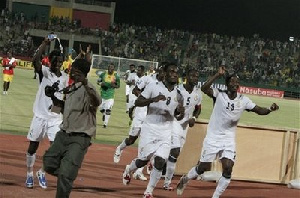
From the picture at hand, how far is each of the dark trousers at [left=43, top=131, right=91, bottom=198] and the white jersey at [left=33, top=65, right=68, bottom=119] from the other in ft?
8.56

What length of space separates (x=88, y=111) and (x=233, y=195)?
6049 millimetres

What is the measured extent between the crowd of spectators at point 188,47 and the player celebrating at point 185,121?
182 ft

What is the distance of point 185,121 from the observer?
47.0 ft

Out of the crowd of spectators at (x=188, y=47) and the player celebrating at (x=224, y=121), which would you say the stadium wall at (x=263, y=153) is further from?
the crowd of spectators at (x=188, y=47)

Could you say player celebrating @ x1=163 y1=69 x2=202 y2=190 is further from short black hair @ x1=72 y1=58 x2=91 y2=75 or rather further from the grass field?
short black hair @ x1=72 y1=58 x2=91 y2=75

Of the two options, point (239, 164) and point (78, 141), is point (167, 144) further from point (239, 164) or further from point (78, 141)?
point (239, 164)

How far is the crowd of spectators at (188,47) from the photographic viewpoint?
72.2 meters

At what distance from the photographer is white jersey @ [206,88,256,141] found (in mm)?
12367

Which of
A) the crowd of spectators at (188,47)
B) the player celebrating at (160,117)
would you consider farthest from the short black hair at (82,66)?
the crowd of spectators at (188,47)

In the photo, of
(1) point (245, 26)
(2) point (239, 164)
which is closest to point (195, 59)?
(1) point (245, 26)

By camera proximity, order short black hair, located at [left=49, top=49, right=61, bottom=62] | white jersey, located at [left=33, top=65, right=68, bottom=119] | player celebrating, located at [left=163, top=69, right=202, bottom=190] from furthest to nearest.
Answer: player celebrating, located at [left=163, top=69, right=202, bottom=190]
white jersey, located at [left=33, top=65, right=68, bottom=119]
short black hair, located at [left=49, top=49, right=61, bottom=62]

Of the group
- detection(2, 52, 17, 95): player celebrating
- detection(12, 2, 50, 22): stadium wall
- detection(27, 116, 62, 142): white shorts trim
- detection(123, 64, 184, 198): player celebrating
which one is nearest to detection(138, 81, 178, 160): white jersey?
detection(123, 64, 184, 198): player celebrating

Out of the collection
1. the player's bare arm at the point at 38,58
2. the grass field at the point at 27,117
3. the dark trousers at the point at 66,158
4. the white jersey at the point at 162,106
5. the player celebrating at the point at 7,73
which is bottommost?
the grass field at the point at 27,117

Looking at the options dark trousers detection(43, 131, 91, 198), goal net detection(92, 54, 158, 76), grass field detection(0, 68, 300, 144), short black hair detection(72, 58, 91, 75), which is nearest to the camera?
dark trousers detection(43, 131, 91, 198)
